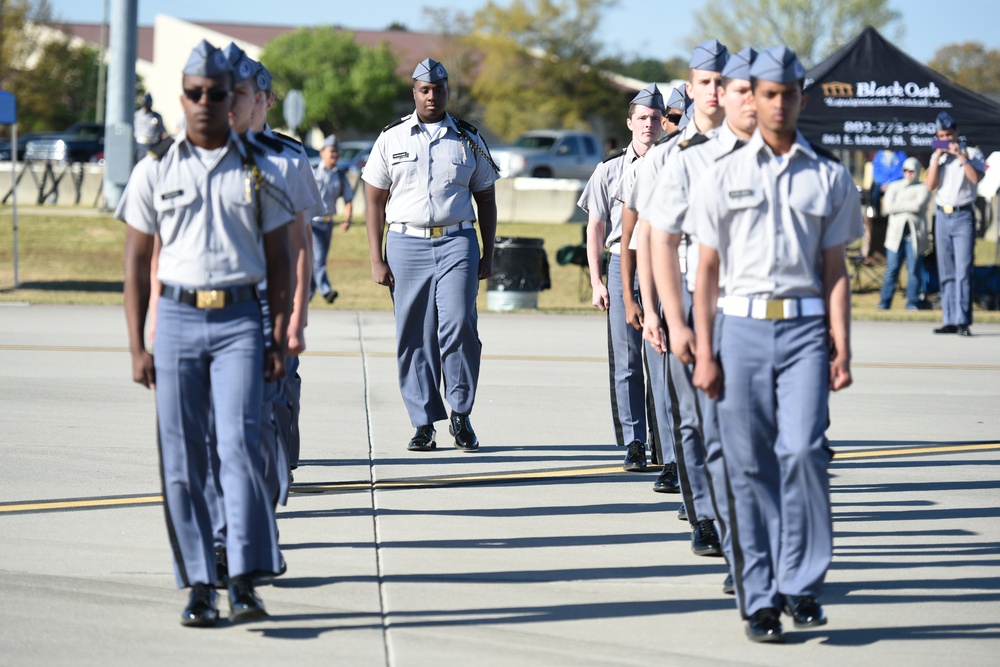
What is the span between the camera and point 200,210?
16.8 feet

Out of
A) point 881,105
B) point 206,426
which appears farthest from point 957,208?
point 206,426

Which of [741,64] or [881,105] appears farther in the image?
[881,105]

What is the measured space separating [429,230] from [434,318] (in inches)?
23.2

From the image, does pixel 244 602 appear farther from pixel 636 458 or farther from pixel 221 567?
pixel 636 458

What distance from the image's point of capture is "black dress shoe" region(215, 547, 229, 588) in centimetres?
567

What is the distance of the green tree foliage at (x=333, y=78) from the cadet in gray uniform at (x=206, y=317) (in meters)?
61.9

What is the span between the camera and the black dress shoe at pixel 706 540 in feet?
21.4

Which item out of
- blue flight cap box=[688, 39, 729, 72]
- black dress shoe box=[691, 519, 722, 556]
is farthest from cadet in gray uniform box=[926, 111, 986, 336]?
black dress shoe box=[691, 519, 722, 556]

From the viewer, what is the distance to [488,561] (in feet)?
20.9

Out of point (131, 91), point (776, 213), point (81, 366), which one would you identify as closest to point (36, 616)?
point (776, 213)

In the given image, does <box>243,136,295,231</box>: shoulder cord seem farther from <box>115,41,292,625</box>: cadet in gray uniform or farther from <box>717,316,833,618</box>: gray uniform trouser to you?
<box>717,316,833,618</box>: gray uniform trouser

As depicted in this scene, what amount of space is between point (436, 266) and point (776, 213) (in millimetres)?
4206

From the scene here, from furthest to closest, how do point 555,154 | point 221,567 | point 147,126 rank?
point 555,154
point 147,126
point 221,567

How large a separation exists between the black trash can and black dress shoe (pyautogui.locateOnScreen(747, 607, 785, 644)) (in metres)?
13.6
